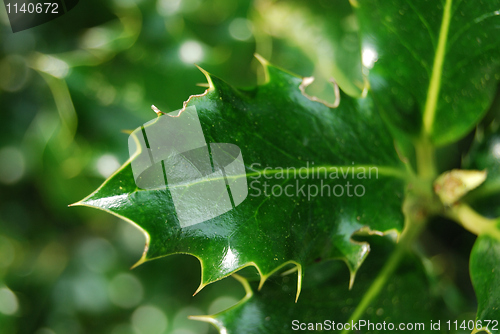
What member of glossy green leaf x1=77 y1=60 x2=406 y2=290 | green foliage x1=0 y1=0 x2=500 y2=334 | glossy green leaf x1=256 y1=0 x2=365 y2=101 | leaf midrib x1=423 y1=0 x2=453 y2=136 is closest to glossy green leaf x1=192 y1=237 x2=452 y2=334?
green foliage x1=0 y1=0 x2=500 y2=334

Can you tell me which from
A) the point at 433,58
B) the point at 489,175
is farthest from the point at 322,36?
the point at 489,175

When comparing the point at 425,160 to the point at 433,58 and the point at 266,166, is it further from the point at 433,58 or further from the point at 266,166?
the point at 266,166

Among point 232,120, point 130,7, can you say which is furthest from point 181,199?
point 130,7

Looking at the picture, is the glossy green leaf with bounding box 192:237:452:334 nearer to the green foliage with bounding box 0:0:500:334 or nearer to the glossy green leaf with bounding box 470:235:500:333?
the green foliage with bounding box 0:0:500:334

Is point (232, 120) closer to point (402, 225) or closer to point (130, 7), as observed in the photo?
point (402, 225)

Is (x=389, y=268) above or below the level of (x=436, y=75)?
below

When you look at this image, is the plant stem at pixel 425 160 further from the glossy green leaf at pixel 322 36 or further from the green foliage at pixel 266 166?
the glossy green leaf at pixel 322 36
